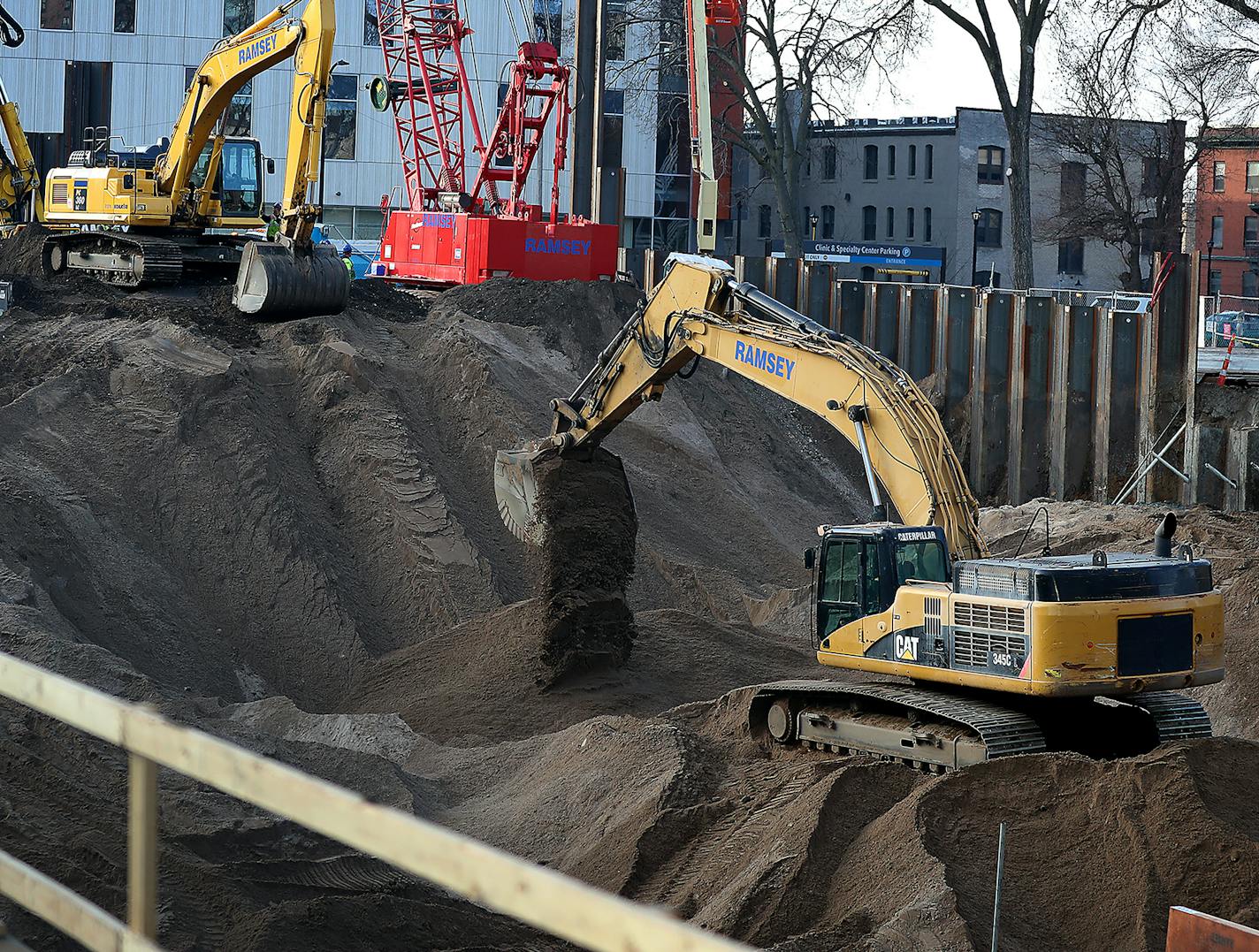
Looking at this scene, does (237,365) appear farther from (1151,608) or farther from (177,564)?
(1151,608)

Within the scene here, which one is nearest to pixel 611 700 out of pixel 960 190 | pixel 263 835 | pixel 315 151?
pixel 263 835

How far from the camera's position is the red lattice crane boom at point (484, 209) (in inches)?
1098

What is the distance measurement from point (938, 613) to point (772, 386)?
2.63 m

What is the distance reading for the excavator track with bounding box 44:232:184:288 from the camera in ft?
77.6

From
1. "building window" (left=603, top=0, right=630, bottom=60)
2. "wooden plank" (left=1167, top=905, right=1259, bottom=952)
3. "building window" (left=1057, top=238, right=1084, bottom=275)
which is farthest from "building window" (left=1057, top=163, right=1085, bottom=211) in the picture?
"wooden plank" (left=1167, top=905, right=1259, bottom=952)

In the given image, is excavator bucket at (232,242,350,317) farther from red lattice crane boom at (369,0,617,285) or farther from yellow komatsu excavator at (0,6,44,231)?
yellow komatsu excavator at (0,6,44,231)

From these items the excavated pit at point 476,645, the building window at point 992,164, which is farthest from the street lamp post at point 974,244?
the excavated pit at point 476,645

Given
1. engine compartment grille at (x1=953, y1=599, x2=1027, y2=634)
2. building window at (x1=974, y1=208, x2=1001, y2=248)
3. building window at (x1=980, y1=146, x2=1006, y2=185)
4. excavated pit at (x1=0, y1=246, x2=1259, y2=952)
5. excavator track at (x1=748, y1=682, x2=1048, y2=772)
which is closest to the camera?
excavated pit at (x1=0, y1=246, x2=1259, y2=952)

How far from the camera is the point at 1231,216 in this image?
67.7 meters

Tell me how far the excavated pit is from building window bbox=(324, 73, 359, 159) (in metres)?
26.5

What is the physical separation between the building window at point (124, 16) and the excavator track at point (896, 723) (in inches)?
1773

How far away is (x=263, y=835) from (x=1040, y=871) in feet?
14.6

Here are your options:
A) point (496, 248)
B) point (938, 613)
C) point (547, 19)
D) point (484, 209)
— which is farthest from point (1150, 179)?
point (938, 613)

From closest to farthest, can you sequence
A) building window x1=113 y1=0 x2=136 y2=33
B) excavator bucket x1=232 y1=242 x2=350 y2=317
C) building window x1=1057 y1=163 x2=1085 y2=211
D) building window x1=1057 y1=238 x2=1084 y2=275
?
excavator bucket x1=232 y1=242 x2=350 y2=317
building window x1=113 y1=0 x2=136 y2=33
building window x1=1057 y1=163 x2=1085 y2=211
building window x1=1057 y1=238 x2=1084 y2=275
